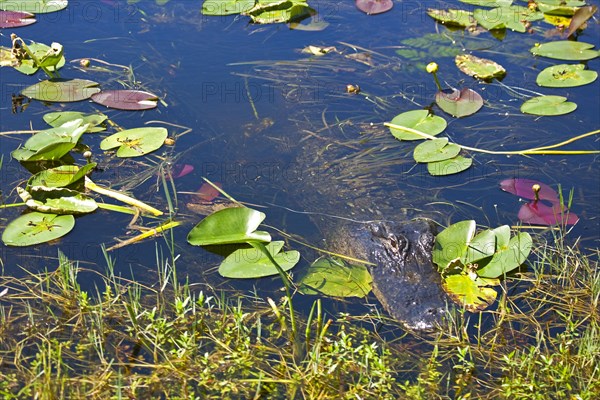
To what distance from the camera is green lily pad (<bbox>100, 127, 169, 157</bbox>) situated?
3.27m

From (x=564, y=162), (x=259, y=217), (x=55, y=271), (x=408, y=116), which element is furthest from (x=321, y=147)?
(x=55, y=271)

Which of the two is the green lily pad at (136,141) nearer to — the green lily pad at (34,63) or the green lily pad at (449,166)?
the green lily pad at (34,63)

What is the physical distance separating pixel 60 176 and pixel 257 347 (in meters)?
1.17

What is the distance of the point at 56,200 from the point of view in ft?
9.70

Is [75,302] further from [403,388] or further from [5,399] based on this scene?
[403,388]

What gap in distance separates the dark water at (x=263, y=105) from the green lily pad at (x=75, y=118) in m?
0.09

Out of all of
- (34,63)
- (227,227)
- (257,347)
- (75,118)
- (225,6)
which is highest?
(225,6)

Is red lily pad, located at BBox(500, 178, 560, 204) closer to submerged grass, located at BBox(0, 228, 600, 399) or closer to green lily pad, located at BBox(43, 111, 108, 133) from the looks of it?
submerged grass, located at BBox(0, 228, 600, 399)

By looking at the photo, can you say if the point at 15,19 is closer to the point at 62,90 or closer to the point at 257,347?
the point at 62,90

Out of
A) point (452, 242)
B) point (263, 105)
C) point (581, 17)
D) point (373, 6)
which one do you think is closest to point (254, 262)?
point (452, 242)

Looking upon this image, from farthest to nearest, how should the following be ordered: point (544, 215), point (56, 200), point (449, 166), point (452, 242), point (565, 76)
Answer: point (565, 76)
point (449, 166)
point (544, 215)
point (56, 200)
point (452, 242)

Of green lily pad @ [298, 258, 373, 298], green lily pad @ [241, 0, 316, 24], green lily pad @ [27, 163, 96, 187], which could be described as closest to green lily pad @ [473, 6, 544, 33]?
green lily pad @ [241, 0, 316, 24]

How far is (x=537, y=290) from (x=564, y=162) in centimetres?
92

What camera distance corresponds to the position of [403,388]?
2.31 metres
